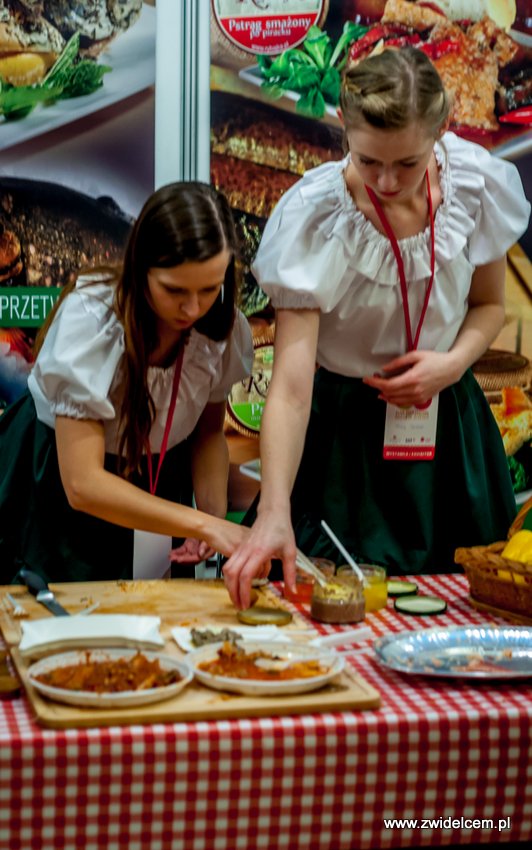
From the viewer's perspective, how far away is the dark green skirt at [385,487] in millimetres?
2328

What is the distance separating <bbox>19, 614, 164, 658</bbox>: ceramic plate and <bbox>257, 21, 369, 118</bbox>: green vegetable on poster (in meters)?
2.02

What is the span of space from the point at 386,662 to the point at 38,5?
2.34 meters

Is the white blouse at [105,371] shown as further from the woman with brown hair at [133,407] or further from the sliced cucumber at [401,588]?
the sliced cucumber at [401,588]

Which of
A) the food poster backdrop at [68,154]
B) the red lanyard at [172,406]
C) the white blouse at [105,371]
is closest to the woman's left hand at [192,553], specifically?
the red lanyard at [172,406]

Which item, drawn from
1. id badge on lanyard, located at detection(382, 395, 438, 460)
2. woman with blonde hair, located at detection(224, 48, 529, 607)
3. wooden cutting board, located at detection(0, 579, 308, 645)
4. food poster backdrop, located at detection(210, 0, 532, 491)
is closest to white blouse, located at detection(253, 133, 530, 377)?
woman with blonde hair, located at detection(224, 48, 529, 607)

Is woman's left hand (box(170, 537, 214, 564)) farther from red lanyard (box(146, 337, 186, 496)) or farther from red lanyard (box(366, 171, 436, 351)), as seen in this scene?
red lanyard (box(366, 171, 436, 351))

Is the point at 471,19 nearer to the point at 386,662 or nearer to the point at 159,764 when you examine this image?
the point at 386,662

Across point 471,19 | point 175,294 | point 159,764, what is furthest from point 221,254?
point 471,19

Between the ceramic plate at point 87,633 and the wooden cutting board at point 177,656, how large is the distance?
3cm

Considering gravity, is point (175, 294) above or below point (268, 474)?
above

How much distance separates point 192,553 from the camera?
2.25m

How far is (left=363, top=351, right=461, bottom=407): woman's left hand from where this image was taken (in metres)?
2.21

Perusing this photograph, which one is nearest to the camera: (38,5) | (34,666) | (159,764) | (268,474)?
(159,764)

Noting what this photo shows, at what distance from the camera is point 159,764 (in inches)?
54.0
